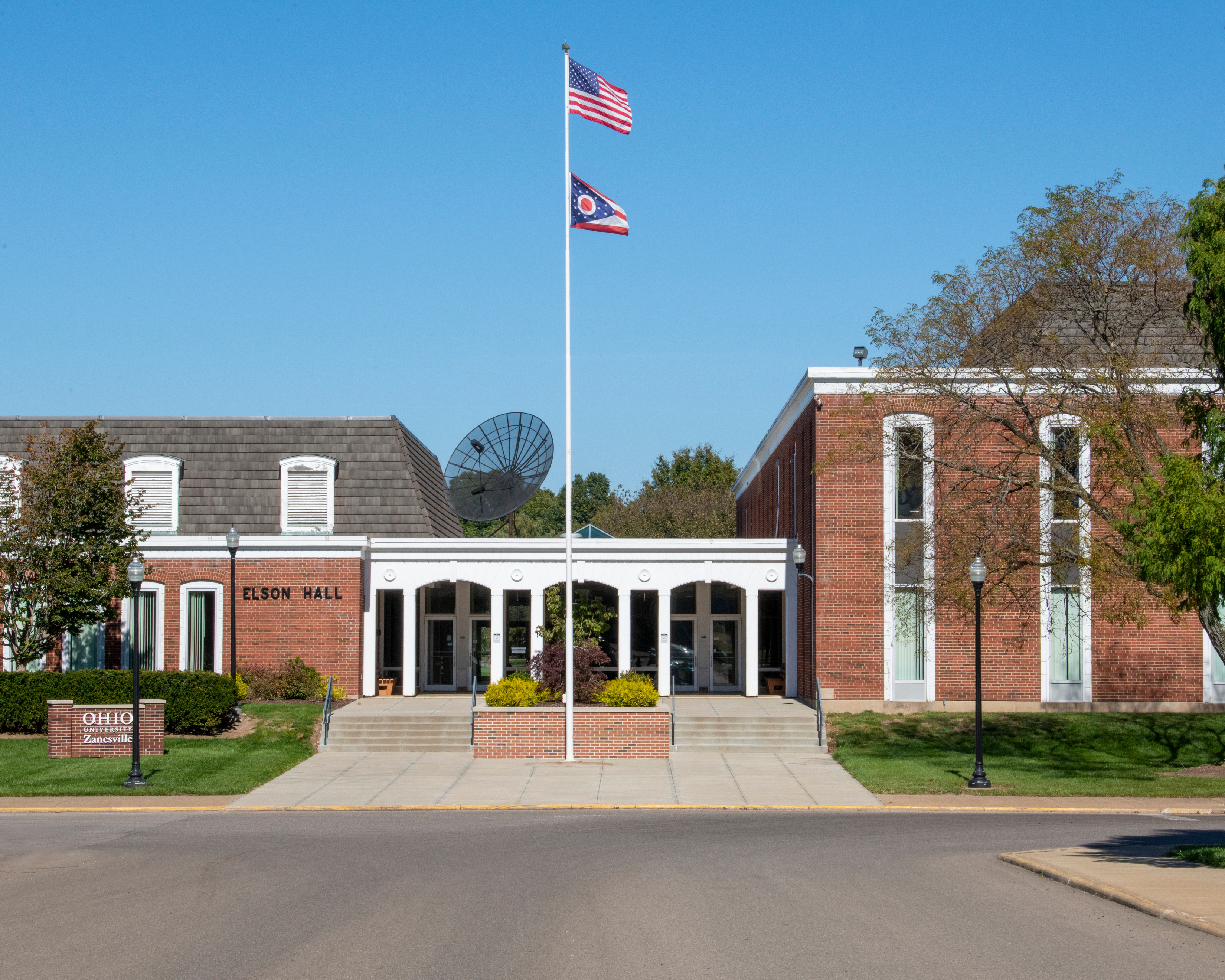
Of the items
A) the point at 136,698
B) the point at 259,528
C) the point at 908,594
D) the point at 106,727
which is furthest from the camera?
the point at 259,528

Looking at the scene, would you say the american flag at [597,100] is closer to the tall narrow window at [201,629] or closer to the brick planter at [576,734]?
the brick planter at [576,734]

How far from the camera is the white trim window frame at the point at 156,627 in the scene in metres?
31.5

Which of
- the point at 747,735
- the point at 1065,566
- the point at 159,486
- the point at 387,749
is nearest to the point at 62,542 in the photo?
the point at 159,486

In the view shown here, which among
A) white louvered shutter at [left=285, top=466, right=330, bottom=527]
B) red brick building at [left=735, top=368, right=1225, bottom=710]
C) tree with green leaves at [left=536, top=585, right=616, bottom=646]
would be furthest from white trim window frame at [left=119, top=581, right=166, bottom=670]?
red brick building at [left=735, top=368, right=1225, bottom=710]

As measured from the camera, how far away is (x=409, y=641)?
105 feet

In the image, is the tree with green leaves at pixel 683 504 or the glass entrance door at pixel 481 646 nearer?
the glass entrance door at pixel 481 646

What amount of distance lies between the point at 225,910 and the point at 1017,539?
1730cm

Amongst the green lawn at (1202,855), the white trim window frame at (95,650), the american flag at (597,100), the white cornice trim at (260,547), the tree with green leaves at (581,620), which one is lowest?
the green lawn at (1202,855)

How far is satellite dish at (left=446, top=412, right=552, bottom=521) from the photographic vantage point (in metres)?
34.2

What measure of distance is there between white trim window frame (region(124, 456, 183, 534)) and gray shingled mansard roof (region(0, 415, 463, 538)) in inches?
10.3

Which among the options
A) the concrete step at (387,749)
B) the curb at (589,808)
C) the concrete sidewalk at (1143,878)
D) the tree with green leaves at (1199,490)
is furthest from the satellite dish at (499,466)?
the concrete sidewalk at (1143,878)

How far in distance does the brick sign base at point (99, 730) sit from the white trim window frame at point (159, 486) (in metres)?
9.64

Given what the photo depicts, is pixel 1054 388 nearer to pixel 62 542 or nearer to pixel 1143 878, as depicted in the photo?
pixel 1143 878

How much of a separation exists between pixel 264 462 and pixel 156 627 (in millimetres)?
5543
